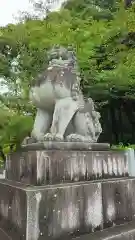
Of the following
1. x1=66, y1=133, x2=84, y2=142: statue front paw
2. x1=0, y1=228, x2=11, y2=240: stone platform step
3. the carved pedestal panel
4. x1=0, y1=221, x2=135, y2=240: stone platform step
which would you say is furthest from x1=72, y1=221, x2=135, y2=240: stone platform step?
x1=66, y1=133, x2=84, y2=142: statue front paw

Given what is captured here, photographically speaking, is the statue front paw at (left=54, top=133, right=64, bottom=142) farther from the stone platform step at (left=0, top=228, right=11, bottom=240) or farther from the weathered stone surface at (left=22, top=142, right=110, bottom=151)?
the stone platform step at (left=0, top=228, right=11, bottom=240)

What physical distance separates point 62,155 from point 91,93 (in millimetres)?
6061

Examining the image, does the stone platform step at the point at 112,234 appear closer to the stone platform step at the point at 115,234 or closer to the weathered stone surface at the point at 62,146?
the stone platform step at the point at 115,234

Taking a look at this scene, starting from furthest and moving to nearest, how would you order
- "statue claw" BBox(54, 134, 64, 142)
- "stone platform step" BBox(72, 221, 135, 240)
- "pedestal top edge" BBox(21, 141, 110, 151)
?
"statue claw" BBox(54, 134, 64, 142) → "pedestal top edge" BBox(21, 141, 110, 151) → "stone platform step" BBox(72, 221, 135, 240)

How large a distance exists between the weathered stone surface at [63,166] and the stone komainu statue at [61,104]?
0.26 metres

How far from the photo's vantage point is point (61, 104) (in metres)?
2.97

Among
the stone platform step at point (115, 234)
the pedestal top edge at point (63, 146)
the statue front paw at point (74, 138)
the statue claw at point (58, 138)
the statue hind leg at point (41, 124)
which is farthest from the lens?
the statue hind leg at point (41, 124)

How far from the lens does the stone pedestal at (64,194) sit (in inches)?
91.7

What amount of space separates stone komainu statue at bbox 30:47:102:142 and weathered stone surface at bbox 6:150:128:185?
0.26 meters

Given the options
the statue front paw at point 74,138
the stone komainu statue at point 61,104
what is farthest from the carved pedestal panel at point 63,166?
the stone komainu statue at point 61,104

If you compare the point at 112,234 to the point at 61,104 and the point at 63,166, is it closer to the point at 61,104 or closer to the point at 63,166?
the point at 63,166

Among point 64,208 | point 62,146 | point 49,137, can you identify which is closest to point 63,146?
point 62,146

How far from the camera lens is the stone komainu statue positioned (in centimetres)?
295

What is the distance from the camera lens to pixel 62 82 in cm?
304
